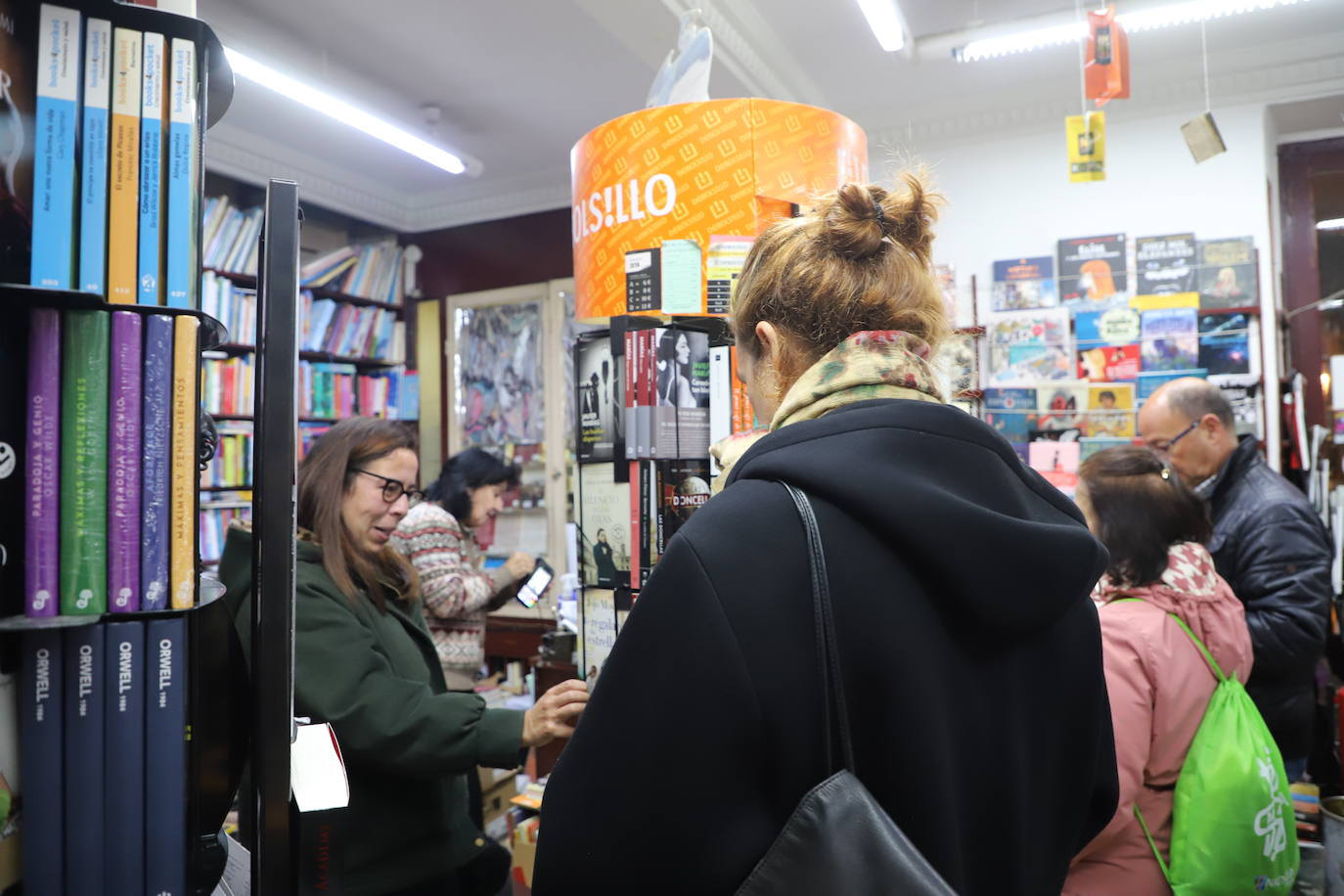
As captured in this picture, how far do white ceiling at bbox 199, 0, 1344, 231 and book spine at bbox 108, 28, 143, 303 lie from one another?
9.23ft

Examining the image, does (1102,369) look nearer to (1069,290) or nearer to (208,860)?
(1069,290)

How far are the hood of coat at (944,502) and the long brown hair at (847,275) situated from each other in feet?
0.46

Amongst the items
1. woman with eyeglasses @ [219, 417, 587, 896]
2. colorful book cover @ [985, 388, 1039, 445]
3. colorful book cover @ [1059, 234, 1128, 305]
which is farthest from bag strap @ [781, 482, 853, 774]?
colorful book cover @ [1059, 234, 1128, 305]

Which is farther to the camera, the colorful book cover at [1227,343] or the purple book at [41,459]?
the colorful book cover at [1227,343]

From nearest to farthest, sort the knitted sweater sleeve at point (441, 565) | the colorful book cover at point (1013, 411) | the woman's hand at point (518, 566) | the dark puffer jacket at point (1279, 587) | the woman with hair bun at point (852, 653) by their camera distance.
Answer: the woman with hair bun at point (852, 653), the dark puffer jacket at point (1279, 587), the knitted sweater sleeve at point (441, 565), the woman's hand at point (518, 566), the colorful book cover at point (1013, 411)

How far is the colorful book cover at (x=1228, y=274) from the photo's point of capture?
423 cm

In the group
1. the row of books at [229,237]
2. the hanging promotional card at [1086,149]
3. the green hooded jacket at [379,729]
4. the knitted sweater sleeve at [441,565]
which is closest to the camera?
the green hooded jacket at [379,729]

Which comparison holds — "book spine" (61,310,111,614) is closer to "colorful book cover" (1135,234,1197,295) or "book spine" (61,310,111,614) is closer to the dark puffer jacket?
the dark puffer jacket

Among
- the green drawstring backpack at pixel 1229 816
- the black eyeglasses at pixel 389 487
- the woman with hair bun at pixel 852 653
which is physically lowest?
the green drawstring backpack at pixel 1229 816

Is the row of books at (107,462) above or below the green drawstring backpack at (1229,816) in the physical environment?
above

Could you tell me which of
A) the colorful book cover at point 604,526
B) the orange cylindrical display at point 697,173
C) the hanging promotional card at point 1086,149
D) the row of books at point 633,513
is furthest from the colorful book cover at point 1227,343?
the colorful book cover at point 604,526

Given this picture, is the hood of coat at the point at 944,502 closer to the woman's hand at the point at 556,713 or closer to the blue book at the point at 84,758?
the blue book at the point at 84,758

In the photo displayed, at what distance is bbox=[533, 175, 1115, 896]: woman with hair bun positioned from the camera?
724 mm

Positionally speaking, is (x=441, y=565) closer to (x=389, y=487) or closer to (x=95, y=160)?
(x=389, y=487)
